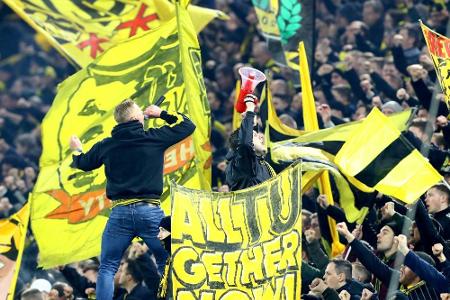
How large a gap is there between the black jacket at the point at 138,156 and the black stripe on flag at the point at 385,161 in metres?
1.62

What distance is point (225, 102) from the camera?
810 inches

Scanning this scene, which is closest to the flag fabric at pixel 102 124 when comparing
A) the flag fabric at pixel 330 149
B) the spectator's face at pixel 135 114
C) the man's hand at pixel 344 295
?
the flag fabric at pixel 330 149

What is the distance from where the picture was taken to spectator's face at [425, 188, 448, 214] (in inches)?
552

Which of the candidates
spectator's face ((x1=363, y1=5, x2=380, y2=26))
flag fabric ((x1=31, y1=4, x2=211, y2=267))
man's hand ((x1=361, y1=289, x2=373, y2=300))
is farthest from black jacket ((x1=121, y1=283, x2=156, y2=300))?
spectator's face ((x1=363, y1=5, x2=380, y2=26))

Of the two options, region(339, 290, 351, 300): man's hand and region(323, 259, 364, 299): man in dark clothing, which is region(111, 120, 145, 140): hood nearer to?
region(323, 259, 364, 299): man in dark clothing

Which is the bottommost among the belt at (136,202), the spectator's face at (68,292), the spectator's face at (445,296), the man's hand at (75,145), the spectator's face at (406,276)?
the spectator's face at (445,296)

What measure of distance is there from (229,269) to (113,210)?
1.52m

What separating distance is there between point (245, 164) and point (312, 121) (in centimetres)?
302

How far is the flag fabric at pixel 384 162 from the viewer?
13.6 meters

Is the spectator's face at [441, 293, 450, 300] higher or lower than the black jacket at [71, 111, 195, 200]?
lower

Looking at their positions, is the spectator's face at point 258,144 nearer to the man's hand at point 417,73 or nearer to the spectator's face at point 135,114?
the spectator's face at point 135,114

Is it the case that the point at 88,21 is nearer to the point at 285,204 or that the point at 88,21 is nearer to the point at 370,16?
the point at 370,16

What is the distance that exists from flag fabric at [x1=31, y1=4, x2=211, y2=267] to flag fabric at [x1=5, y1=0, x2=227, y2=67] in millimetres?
2926

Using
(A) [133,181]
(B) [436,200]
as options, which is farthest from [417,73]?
(A) [133,181]
